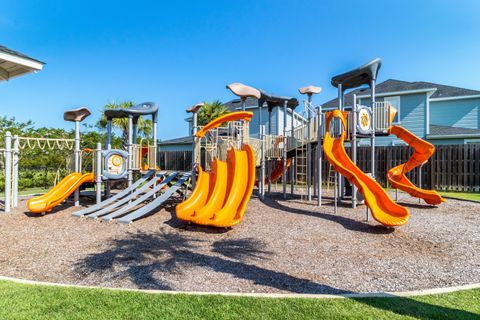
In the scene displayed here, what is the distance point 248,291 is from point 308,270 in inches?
55.0

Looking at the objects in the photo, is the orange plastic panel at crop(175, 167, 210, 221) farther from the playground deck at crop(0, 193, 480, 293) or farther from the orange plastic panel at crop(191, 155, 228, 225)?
the playground deck at crop(0, 193, 480, 293)

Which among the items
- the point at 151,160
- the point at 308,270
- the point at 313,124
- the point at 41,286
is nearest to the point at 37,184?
the point at 151,160

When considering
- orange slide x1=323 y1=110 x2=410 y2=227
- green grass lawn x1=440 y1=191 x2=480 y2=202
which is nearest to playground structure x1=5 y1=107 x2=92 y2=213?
orange slide x1=323 y1=110 x2=410 y2=227

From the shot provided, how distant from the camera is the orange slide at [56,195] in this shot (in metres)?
10.4

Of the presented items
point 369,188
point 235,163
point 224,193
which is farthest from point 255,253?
point 369,188

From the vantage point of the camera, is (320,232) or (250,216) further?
(250,216)

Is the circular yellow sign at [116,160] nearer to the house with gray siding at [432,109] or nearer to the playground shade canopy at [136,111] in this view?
the playground shade canopy at [136,111]

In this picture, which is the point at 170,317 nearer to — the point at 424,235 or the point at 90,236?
the point at 90,236

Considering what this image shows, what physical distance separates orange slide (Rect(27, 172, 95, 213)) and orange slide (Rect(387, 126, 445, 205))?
1153 centimetres

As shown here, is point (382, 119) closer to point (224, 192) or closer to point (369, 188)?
point (369, 188)

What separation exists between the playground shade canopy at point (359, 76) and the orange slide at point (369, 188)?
1923 millimetres

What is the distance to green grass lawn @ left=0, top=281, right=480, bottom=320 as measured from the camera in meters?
3.76

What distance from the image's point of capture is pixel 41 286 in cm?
476

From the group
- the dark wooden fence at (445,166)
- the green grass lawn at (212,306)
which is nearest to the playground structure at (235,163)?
the green grass lawn at (212,306)
